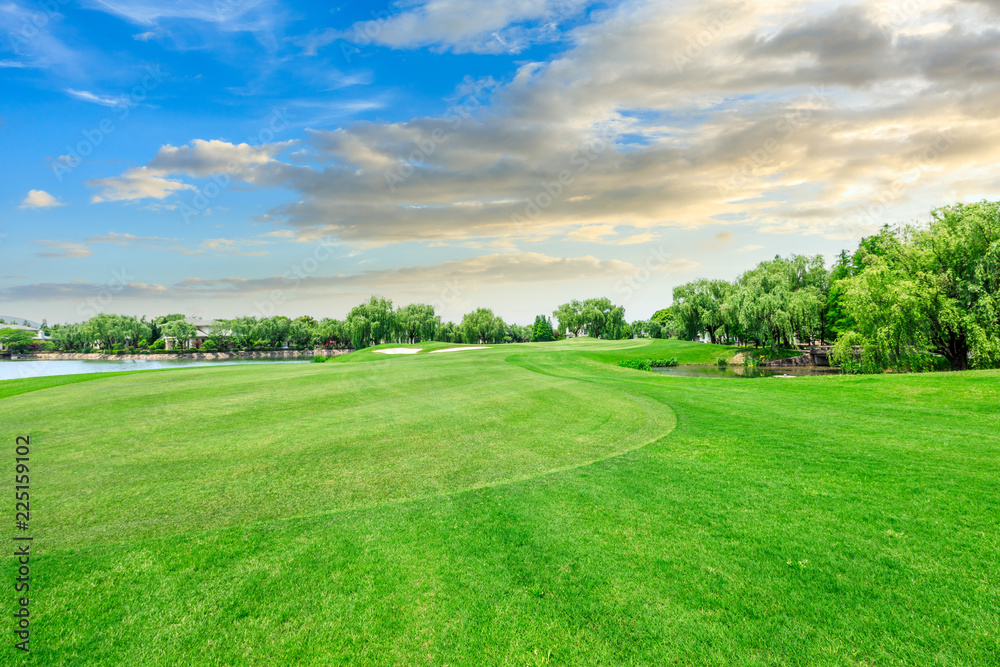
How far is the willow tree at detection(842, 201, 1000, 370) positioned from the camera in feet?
75.0

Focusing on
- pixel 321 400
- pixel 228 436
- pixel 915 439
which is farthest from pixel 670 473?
pixel 321 400

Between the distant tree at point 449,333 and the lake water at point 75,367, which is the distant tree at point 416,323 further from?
the lake water at point 75,367

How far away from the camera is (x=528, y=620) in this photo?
379cm

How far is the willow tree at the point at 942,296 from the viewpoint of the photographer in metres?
22.9

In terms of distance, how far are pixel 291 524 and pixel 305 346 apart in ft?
396

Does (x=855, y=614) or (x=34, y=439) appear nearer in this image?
(x=855, y=614)

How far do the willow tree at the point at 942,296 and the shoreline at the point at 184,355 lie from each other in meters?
87.2

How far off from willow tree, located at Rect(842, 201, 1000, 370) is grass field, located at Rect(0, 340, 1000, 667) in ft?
55.7

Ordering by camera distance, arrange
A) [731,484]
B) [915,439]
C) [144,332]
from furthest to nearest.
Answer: [144,332]
[915,439]
[731,484]

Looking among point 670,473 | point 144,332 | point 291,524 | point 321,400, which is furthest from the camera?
point 144,332

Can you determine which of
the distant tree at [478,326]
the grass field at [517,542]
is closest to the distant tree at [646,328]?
the distant tree at [478,326]

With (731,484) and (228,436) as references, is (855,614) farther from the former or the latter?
(228,436)

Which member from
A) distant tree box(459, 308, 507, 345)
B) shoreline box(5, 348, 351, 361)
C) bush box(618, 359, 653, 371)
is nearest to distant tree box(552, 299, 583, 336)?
distant tree box(459, 308, 507, 345)

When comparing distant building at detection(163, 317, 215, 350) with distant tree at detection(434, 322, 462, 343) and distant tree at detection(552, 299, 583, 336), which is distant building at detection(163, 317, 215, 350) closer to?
distant tree at detection(434, 322, 462, 343)
